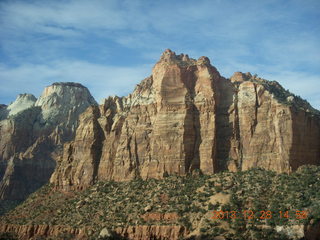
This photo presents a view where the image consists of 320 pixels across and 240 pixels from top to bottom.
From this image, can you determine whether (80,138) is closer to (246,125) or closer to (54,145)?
(246,125)

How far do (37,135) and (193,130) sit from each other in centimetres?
8536

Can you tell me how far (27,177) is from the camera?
157m

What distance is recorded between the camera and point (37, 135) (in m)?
176

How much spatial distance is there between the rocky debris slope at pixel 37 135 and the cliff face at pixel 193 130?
3864cm

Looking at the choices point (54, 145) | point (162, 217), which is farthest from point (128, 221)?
point (54, 145)

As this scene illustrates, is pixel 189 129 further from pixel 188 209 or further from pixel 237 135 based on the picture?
pixel 188 209

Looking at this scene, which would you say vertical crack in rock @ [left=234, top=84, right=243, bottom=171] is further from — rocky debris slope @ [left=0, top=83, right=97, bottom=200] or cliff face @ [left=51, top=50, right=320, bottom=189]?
rocky debris slope @ [left=0, top=83, right=97, bottom=200]

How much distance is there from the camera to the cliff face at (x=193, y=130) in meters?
98.2

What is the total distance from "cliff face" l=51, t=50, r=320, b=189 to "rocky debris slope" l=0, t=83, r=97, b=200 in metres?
38.6

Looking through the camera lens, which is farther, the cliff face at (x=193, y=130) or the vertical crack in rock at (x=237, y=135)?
the vertical crack in rock at (x=237, y=135)
